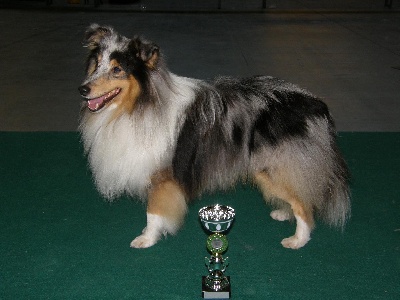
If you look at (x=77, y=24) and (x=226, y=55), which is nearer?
(x=226, y=55)

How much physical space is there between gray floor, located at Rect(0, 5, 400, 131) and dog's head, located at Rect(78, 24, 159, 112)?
Answer: 122 inches

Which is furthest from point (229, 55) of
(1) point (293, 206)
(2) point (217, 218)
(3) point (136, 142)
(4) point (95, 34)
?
(2) point (217, 218)

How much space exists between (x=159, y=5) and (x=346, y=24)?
707 centimetres

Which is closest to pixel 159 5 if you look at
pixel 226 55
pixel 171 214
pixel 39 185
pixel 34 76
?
pixel 226 55

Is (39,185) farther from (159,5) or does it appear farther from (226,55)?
(159,5)

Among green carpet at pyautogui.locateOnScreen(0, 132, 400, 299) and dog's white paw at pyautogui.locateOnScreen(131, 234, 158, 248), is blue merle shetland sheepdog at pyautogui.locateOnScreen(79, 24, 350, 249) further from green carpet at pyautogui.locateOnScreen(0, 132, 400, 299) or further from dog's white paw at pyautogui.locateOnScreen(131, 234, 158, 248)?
green carpet at pyautogui.locateOnScreen(0, 132, 400, 299)

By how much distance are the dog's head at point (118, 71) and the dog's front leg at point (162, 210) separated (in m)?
0.63

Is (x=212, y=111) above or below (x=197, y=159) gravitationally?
above

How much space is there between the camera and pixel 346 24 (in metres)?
14.5

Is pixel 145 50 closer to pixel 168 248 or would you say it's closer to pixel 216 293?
pixel 168 248

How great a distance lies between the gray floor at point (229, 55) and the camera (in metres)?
7.16

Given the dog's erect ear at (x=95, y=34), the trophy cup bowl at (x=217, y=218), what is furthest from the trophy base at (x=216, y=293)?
the dog's erect ear at (x=95, y=34)

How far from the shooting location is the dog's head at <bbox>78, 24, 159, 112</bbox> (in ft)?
11.0

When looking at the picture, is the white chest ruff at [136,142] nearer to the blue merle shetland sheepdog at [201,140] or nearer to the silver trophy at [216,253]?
the blue merle shetland sheepdog at [201,140]
